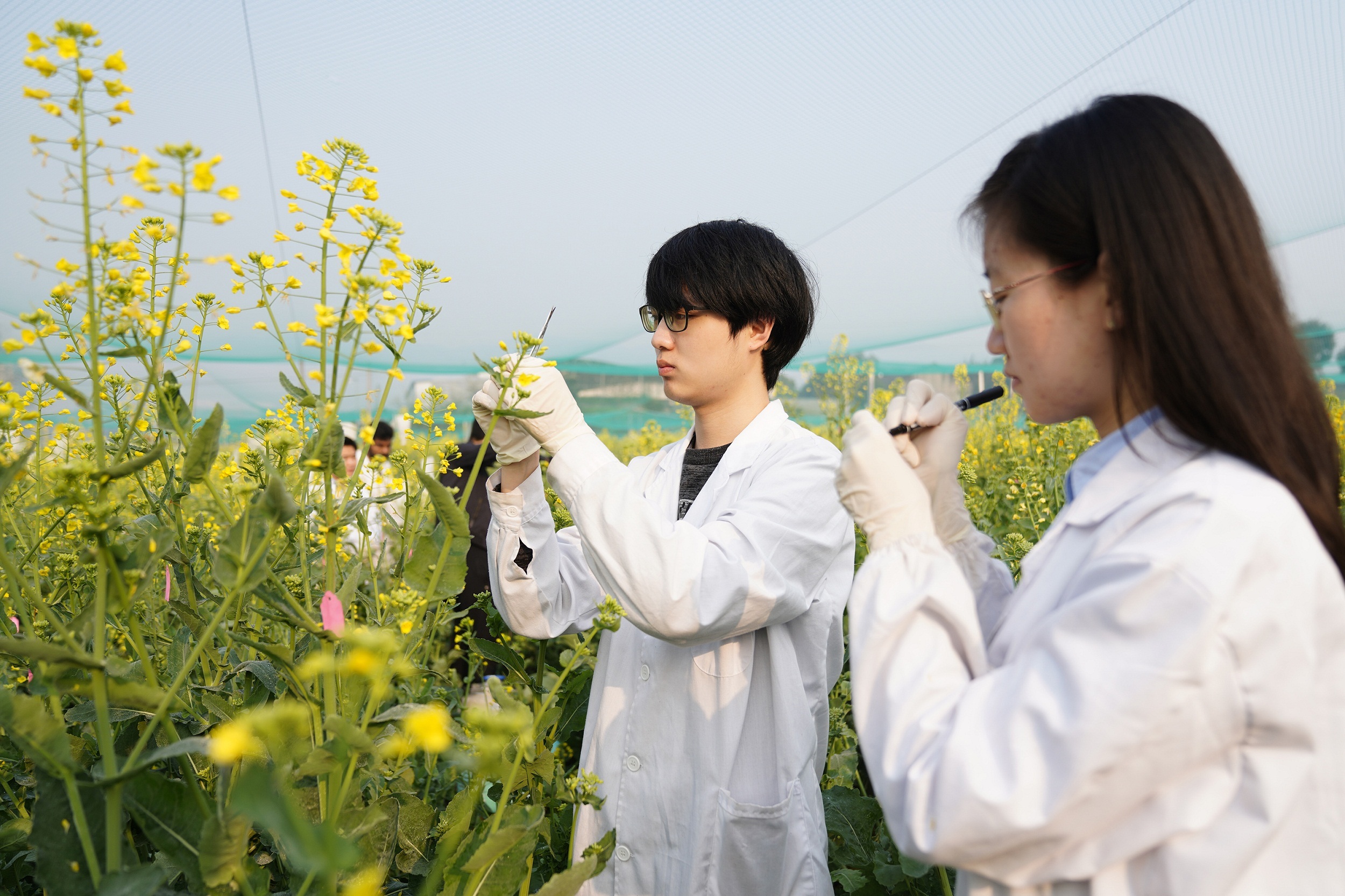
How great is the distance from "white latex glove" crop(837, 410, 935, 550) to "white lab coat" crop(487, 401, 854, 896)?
1.19 feet

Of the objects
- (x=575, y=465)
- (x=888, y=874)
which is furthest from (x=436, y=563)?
(x=888, y=874)

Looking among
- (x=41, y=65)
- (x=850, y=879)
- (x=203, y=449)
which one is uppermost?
(x=41, y=65)

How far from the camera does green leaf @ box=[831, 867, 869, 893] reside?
1531mm

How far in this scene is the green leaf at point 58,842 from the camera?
0.68 meters

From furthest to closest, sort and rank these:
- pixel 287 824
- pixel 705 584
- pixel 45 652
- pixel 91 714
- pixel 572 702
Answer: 1. pixel 572 702
2. pixel 705 584
3. pixel 91 714
4. pixel 45 652
5. pixel 287 824

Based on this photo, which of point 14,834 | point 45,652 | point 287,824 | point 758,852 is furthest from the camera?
point 758,852

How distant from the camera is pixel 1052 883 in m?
0.77

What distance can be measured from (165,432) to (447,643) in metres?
2.76

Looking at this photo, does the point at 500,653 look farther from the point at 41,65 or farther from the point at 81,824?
the point at 41,65

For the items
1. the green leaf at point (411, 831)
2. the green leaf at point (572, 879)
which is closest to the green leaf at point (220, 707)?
the green leaf at point (411, 831)

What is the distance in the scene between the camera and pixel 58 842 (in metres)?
0.69

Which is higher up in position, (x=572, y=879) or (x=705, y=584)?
(x=705, y=584)

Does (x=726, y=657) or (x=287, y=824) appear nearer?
(x=287, y=824)

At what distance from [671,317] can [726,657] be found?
0.60m
